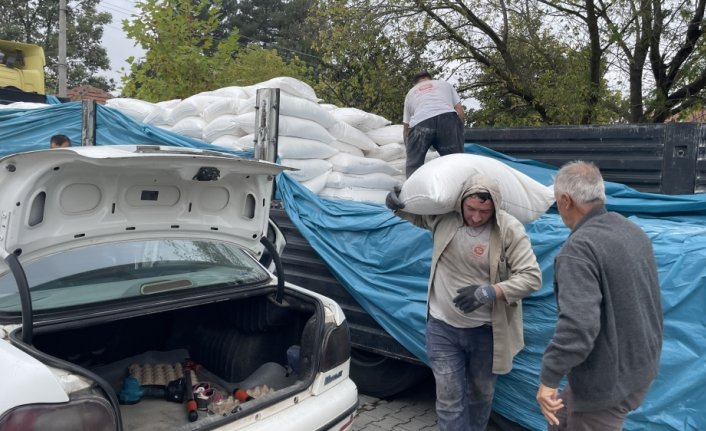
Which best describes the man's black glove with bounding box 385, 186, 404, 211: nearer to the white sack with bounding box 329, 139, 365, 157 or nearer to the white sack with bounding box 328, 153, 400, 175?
the white sack with bounding box 328, 153, 400, 175

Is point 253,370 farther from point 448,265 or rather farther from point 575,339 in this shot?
point 575,339

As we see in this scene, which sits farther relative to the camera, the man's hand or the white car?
the man's hand

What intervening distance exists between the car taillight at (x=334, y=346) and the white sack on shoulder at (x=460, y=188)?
808mm

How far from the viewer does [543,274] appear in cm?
330

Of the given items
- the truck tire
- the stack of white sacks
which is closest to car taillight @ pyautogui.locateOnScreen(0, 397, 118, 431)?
the truck tire

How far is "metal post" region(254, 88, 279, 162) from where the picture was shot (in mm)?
4695

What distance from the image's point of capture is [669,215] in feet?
12.3

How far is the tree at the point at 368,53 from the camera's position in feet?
28.2

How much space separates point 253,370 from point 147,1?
7192 millimetres

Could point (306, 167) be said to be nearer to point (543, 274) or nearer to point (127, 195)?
point (543, 274)

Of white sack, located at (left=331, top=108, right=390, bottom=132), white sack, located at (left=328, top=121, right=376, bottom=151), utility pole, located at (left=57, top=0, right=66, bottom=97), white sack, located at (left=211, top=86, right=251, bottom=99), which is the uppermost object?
utility pole, located at (left=57, top=0, right=66, bottom=97)

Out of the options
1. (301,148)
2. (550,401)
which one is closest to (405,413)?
(550,401)

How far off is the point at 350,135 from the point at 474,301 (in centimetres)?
347

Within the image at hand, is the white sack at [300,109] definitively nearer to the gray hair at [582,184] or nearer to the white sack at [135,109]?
the white sack at [135,109]
